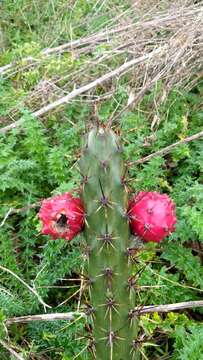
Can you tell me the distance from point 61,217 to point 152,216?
0.26 m

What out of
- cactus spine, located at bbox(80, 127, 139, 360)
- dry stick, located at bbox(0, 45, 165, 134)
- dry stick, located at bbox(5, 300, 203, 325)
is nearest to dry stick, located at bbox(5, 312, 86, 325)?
dry stick, located at bbox(5, 300, 203, 325)

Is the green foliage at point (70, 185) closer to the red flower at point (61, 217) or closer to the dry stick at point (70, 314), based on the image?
the dry stick at point (70, 314)

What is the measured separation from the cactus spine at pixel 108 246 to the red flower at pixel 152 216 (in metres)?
0.04

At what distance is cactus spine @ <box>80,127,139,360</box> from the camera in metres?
1.69

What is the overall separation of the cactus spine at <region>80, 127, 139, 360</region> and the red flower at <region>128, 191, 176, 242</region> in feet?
0.13

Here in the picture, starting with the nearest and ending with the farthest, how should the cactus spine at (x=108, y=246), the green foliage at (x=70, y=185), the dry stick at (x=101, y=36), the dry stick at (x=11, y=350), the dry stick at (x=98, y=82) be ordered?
1. the cactus spine at (x=108, y=246)
2. the dry stick at (x=11, y=350)
3. the green foliage at (x=70, y=185)
4. the dry stick at (x=98, y=82)
5. the dry stick at (x=101, y=36)

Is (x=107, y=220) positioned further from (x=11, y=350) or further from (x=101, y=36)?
(x=101, y=36)

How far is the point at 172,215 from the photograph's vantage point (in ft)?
5.84

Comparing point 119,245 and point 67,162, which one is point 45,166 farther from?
point 119,245

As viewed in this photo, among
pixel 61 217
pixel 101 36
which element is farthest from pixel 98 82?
pixel 61 217

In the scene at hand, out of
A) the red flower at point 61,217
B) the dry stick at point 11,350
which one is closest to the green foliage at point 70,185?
the dry stick at point 11,350

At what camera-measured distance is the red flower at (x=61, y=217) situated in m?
1.75

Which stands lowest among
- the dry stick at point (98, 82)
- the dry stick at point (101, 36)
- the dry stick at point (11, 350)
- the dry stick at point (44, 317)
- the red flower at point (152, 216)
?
the dry stick at point (11, 350)

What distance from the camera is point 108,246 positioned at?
1774mm
